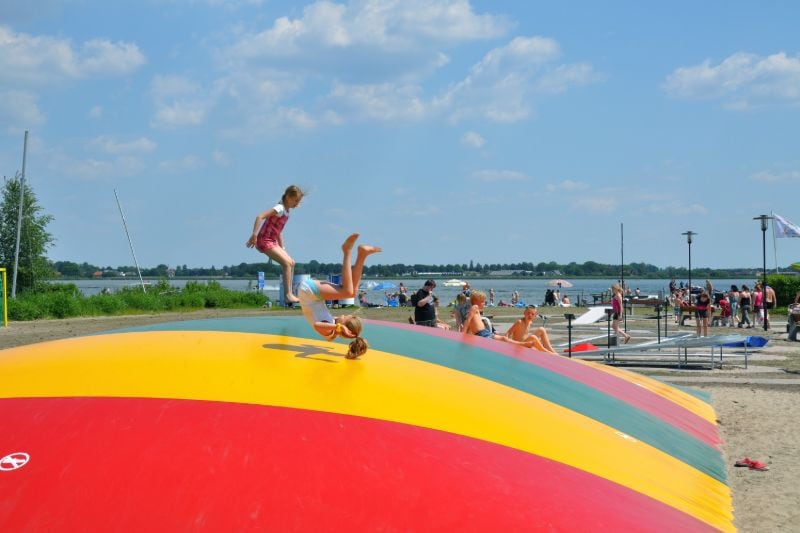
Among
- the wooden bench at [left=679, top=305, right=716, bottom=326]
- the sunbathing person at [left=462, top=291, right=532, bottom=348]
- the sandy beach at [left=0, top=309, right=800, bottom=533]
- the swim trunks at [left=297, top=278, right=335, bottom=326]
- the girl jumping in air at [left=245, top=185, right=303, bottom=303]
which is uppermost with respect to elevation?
the girl jumping in air at [left=245, top=185, right=303, bottom=303]

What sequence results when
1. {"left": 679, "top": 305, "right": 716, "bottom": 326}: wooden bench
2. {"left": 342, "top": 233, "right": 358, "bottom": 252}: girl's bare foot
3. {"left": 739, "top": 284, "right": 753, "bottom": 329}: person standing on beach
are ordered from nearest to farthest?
{"left": 342, "top": 233, "right": 358, "bottom": 252}: girl's bare foot, {"left": 679, "top": 305, "right": 716, "bottom": 326}: wooden bench, {"left": 739, "top": 284, "right": 753, "bottom": 329}: person standing on beach

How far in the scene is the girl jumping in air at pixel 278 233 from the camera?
219 inches

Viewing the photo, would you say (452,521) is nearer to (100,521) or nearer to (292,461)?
(292,461)

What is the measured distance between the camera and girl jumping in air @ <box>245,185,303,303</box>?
556 cm

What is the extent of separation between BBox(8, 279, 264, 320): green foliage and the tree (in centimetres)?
69

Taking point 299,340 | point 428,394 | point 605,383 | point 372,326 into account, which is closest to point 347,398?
point 428,394

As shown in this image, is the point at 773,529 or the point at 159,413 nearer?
the point at 159,413

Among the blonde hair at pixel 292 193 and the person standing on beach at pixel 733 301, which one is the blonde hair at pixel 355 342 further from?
the person standing on beach at pixel 733 301

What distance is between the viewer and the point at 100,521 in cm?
331

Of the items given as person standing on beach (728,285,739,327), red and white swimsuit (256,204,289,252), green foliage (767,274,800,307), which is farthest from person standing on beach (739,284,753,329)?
red and white swimsuit (256,204,289,252)

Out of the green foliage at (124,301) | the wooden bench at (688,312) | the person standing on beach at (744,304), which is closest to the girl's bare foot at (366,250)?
the wooden bench at (688,312)

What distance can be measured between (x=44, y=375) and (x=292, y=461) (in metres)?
2.01

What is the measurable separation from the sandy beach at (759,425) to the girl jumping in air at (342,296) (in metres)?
3.00

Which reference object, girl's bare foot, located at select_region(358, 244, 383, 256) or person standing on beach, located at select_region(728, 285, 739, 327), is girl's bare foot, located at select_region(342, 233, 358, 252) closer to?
girl's bare foot, located at select_region(358, 244, 383, 256)
